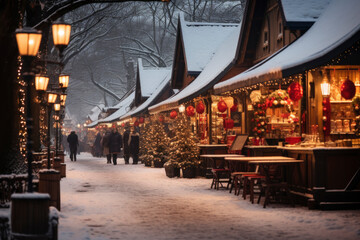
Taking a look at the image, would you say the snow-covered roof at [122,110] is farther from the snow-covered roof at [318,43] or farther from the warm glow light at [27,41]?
the warm glow light at [27,41]

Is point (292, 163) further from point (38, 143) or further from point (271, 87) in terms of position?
point (38, 143)

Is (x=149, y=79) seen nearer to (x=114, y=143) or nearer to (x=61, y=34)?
(x=114, y=143)

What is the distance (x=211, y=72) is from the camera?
2759 cm

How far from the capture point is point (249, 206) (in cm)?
1434

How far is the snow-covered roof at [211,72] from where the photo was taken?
24.7 metres

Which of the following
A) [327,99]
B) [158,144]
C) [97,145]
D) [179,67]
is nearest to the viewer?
[327,99]

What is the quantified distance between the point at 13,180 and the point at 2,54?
8.44 ft

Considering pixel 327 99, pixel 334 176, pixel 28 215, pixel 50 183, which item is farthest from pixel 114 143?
pixel 28 215

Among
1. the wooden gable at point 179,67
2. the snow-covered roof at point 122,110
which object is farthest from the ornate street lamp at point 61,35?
the snow-covered roof at point 122,110

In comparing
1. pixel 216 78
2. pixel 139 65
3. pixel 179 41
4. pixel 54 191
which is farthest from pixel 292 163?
pixel 139 65

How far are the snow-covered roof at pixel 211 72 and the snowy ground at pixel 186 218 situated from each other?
724cm

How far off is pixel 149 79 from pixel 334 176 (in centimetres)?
3450

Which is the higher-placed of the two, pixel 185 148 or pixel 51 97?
pixel 51 97

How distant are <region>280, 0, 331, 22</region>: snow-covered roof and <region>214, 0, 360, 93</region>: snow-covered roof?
58cm
